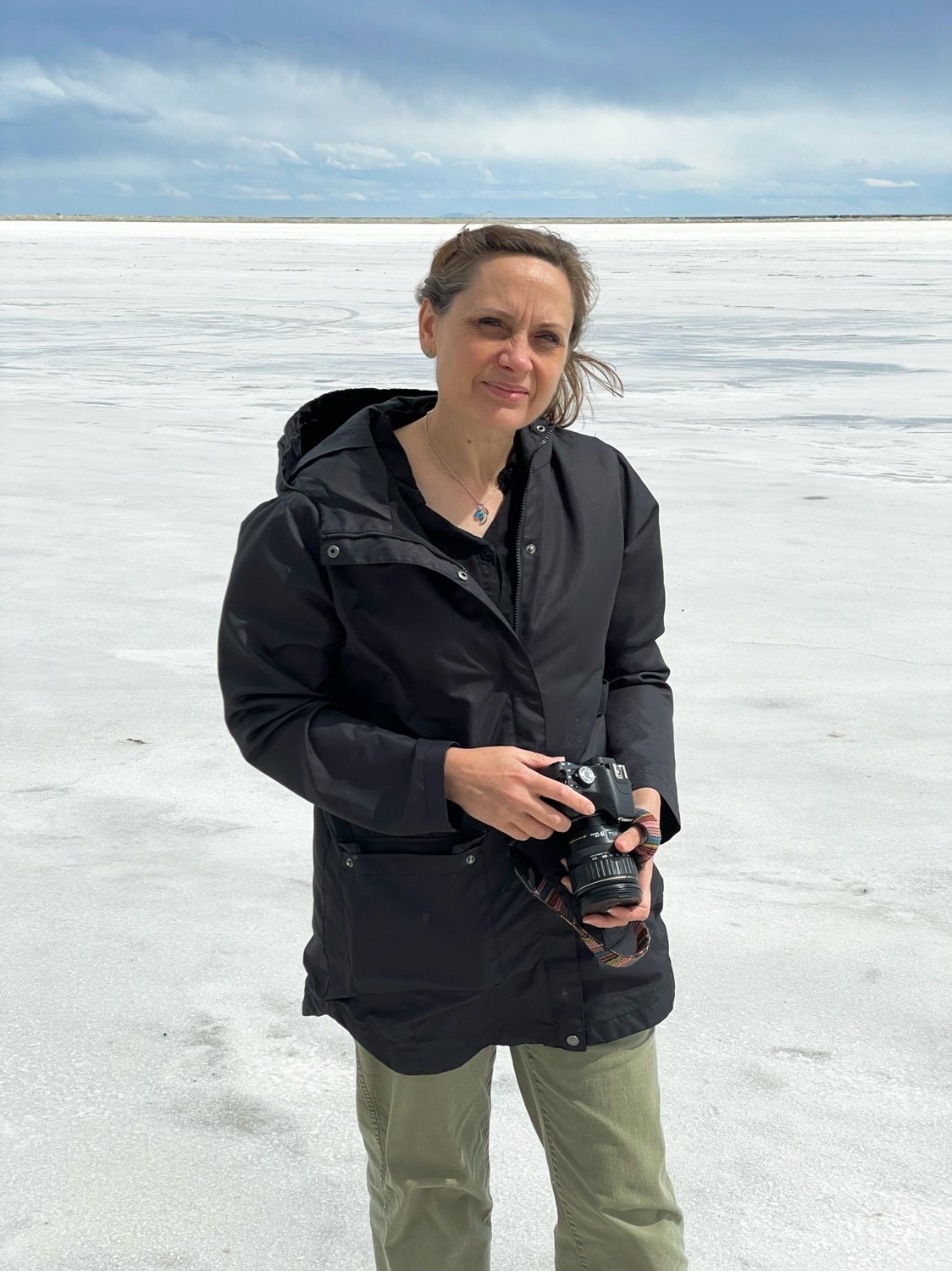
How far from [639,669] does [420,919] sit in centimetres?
53

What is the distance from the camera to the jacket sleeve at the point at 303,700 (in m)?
1.64

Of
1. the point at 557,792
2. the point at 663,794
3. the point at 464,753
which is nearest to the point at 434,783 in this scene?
the point at 464,753

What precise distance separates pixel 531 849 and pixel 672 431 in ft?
27.8

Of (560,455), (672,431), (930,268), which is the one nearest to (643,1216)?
(560,455)

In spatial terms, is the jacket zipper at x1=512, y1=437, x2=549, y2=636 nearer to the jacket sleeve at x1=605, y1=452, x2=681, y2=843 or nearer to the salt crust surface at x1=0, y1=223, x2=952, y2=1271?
the jacket sleeve at x1=605, y1=452, x2=681, y2=843

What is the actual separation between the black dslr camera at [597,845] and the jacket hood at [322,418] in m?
0.58

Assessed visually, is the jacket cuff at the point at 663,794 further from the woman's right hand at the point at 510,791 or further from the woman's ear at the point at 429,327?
the woman's ear at the point at 429,327

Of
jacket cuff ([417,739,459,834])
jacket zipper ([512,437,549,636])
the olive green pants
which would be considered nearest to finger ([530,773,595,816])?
jacket cuff ([417,739,459,834])

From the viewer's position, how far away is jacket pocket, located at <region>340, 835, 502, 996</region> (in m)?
1.71

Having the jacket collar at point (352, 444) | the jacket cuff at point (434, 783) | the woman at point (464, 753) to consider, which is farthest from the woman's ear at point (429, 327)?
the jacket cuff at point (434, 783)

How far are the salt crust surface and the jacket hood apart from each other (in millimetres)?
1353

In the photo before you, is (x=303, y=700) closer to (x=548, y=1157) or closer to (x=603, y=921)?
(x=603, y=921)

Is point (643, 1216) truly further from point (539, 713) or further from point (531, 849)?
point (539, 713)

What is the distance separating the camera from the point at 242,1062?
2.71 metres
